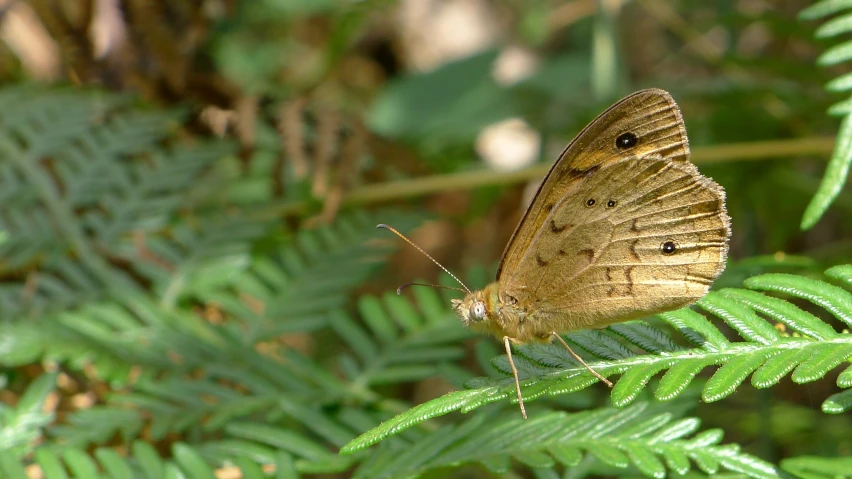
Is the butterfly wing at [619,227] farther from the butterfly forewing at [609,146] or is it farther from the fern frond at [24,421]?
the fern frond at [24,421]

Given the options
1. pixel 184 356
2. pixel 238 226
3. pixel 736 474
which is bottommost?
pixel 736 474

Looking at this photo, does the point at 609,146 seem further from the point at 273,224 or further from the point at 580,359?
the point at 273,224

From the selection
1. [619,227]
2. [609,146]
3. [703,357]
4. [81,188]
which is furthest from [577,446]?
[81,188]

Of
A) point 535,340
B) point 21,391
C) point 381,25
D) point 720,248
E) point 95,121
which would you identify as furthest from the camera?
point 381,25

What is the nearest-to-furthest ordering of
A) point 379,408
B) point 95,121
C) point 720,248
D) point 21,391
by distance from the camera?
1. point 720,248
2. point 379,408
3. point 21,391
4. point 95,121

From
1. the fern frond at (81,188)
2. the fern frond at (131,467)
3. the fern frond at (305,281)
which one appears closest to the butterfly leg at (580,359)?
the fern frond at (131,467)

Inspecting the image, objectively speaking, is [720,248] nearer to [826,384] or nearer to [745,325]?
[745,325]

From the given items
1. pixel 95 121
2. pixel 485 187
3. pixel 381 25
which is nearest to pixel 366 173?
pixel 485 187

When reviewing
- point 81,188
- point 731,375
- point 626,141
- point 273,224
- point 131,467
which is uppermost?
point 81,188
